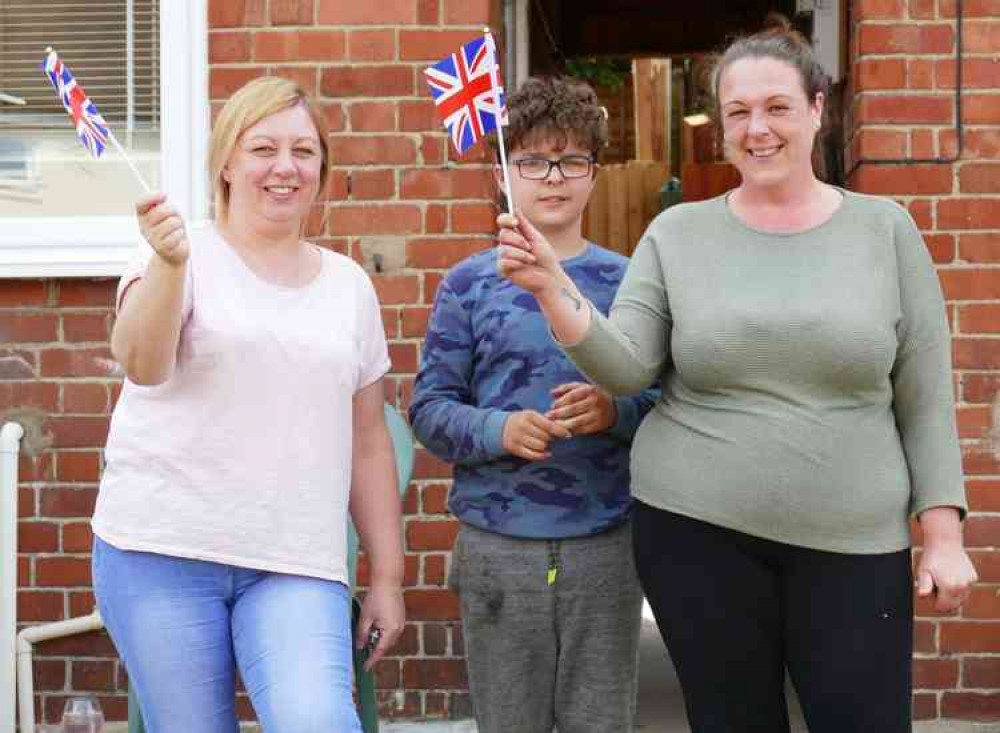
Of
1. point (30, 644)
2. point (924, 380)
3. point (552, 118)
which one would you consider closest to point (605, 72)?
point (30, 644)

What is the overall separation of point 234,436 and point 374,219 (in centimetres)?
206

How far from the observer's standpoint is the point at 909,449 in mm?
2760

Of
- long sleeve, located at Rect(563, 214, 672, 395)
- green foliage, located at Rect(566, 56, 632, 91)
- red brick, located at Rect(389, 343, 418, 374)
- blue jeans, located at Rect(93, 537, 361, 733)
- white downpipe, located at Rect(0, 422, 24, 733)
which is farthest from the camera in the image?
green foliage, located at Rect(566, 56, 632, 91)

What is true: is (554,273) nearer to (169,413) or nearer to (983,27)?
(169,413)

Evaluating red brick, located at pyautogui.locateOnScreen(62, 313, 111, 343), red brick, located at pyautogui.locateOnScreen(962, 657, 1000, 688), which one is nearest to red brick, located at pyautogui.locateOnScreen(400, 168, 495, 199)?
red brick, located at pyautogui.locateOnScreen(62, 313, 111, 343)

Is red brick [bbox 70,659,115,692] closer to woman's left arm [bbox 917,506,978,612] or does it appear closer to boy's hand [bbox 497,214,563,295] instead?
boy's hand [bbox 497,214,563,295]

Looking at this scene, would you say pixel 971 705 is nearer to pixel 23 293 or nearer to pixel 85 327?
pixel 85 327

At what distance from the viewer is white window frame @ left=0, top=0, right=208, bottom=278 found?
464 cm

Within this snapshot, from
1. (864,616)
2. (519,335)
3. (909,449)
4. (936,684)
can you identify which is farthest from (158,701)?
(936,684)

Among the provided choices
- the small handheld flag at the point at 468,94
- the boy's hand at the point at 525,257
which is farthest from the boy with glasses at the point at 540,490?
the boy's hand at the point at 525,257

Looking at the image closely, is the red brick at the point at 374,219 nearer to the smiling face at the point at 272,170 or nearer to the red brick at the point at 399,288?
the red brick at the point at 399,288

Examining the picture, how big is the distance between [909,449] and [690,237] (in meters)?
0.57

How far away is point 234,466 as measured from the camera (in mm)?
2607

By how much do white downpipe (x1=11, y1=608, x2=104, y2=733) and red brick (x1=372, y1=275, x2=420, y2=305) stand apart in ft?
4.36
